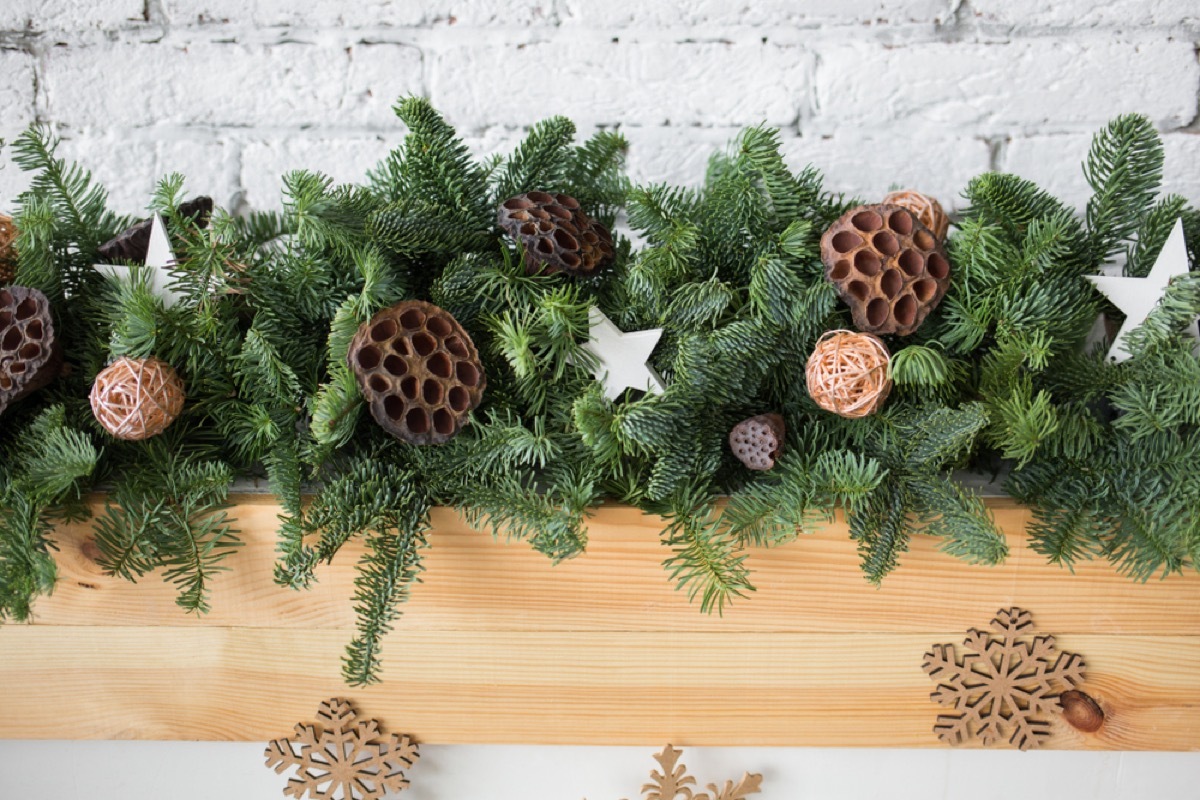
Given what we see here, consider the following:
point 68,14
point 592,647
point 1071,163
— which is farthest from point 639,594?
point 68,14

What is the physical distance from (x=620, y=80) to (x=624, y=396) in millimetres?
355

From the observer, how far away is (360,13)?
30.7 inches

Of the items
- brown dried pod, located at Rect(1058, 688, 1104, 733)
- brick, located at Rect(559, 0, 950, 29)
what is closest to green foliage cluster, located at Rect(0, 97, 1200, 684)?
brown dried pod, located at Rect(1058, 688, 1104, 733)

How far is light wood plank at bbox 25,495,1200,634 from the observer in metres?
0.62

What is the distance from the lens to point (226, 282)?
0.57 meters

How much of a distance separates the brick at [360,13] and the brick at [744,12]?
1.8 inches

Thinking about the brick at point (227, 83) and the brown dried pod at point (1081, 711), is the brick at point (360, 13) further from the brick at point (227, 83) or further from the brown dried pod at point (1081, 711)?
the brown dried pod at point (1081, 711)

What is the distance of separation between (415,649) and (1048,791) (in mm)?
545

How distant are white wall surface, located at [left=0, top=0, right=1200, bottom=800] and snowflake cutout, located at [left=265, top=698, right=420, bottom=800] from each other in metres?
0.47

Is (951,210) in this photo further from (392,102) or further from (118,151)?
(118,151)

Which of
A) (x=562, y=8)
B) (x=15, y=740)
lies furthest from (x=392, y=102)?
(x=15, y=740)

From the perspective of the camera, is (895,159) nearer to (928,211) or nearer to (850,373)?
(928,211)

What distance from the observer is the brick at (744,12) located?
771mm

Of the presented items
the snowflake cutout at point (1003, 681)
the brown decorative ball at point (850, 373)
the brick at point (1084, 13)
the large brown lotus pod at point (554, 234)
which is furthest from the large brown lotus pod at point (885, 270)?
the brick at point (1084, 13)
